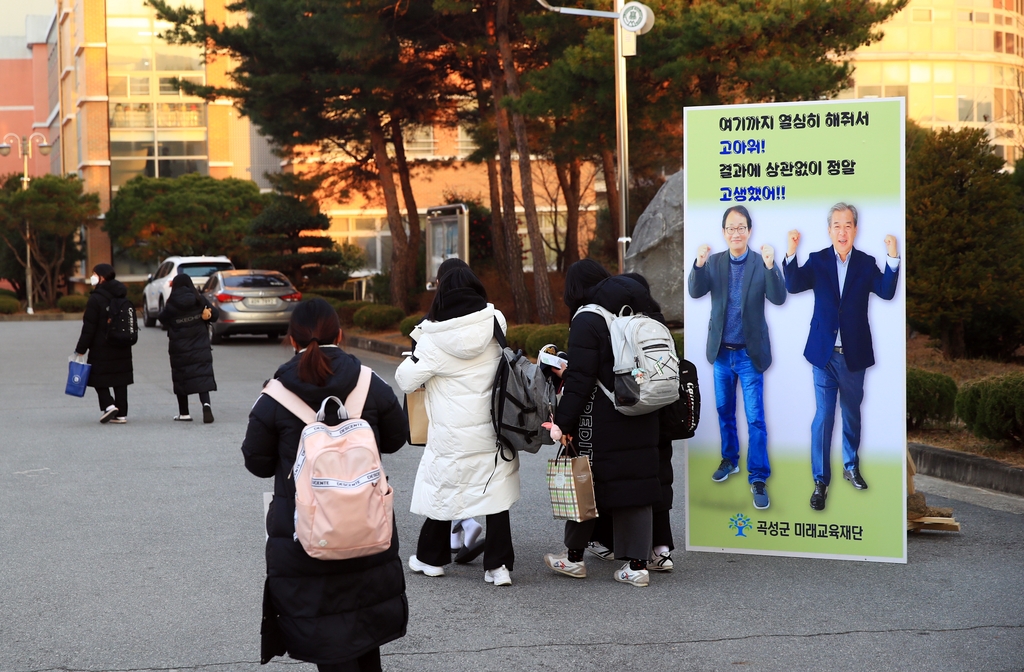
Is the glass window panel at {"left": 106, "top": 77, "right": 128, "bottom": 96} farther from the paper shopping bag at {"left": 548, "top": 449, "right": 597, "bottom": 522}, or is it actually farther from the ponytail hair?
the ponytail hair

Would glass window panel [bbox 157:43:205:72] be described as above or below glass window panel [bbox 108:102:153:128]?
above

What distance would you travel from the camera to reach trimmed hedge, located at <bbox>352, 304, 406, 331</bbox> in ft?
81.9

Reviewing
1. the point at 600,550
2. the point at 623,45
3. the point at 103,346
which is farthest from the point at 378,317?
the point at 600,550

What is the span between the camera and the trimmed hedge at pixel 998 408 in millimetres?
8500

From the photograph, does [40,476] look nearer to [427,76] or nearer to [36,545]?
[36,545]

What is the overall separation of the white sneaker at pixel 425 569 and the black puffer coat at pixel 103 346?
678 cm

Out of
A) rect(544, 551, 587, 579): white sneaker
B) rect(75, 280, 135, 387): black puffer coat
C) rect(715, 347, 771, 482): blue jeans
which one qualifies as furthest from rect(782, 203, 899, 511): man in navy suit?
rect(75, 280, 135, 387): black puffer coat

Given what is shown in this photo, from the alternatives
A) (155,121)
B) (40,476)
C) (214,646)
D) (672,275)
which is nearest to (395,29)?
(672,275)

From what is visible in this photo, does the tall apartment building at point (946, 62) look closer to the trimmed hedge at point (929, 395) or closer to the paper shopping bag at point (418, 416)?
the trimmed hedge at point (929, 395)

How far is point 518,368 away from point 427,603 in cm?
126

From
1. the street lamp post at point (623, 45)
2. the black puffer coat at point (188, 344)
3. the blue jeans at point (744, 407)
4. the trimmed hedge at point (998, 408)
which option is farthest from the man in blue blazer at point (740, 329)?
the street lamp post at point (623, 45)

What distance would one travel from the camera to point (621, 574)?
600 centimetres

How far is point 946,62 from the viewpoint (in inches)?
1837

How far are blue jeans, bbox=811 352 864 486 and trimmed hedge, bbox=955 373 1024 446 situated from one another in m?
2.76
